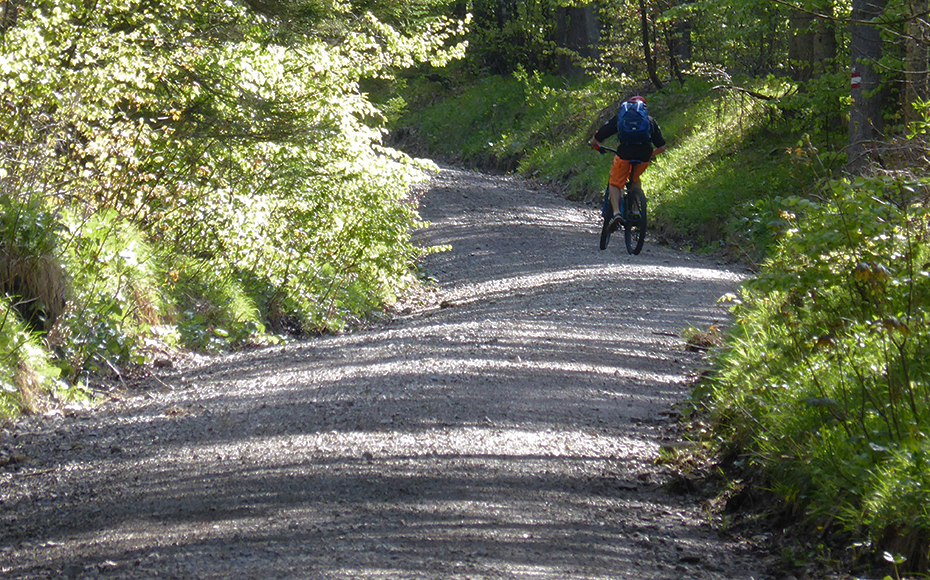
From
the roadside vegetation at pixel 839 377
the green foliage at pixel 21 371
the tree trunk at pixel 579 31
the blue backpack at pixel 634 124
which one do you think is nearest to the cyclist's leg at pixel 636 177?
the blue backpack at pixel 634 124

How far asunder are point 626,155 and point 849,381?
8465 millimetres

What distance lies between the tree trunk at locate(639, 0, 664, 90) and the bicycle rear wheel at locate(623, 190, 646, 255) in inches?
415

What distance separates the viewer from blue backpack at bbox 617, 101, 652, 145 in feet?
41.8

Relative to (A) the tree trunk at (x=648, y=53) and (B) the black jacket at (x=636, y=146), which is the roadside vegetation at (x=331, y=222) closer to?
(B) the black jacket at (x=636, y=146)

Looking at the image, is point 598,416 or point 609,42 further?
point 609,42

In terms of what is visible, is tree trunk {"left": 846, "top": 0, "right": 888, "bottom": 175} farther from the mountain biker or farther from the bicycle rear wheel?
the bicycle rear wheel

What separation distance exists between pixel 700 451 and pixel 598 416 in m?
0.90

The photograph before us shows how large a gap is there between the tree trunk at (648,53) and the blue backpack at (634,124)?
11.1m

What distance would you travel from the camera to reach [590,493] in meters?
5.00

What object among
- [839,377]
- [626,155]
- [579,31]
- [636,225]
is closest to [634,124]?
[626,155]

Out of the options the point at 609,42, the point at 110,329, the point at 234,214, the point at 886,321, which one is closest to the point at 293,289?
the point at 234,214

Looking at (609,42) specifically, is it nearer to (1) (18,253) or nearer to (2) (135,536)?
(1) (18,253)

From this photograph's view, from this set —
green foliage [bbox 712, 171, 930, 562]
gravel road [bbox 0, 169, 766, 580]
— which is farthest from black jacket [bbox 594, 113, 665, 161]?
green foliage [bbox 712, 171, 930, 562]

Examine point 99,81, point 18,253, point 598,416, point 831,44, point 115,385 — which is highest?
point 831,44
